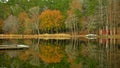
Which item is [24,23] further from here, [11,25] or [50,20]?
[50,20]

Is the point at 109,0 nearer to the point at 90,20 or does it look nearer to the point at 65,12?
the point at 90,20

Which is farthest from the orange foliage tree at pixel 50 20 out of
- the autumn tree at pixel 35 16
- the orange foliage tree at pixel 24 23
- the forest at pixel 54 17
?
the orange foliage tree at pixel 24 23

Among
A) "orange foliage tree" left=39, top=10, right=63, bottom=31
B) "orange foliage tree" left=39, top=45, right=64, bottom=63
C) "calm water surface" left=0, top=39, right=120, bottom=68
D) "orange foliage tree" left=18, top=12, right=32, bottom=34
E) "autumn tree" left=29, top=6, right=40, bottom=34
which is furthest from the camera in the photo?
"autumn tree" left=29, top=6, right=40, bottom=34

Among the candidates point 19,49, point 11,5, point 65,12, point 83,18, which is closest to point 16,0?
point 11,5

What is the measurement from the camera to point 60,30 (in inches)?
3812

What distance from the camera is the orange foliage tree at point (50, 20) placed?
96.4 metres

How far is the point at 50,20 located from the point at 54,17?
56.7 inches

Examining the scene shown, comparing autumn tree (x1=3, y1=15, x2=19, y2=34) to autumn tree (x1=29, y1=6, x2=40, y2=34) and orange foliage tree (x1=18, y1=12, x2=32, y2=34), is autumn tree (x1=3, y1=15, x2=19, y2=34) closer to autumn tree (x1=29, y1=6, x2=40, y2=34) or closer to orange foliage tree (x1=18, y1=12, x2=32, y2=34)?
orange foliage tree (x1=18, y1=12, x2=32, y2=34)

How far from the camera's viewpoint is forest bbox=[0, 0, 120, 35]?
9050cm

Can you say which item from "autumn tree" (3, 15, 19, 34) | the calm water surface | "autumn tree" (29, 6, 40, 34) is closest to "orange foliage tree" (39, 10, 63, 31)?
"autumn tree" (29, 6, 40, 34)

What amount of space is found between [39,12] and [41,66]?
7318 centimetres

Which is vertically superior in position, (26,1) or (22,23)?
(26,1)

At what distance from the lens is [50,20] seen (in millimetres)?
97375

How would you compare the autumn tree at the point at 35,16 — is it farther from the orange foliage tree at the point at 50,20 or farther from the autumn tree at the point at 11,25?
the autumn tree at the point at 11,25
